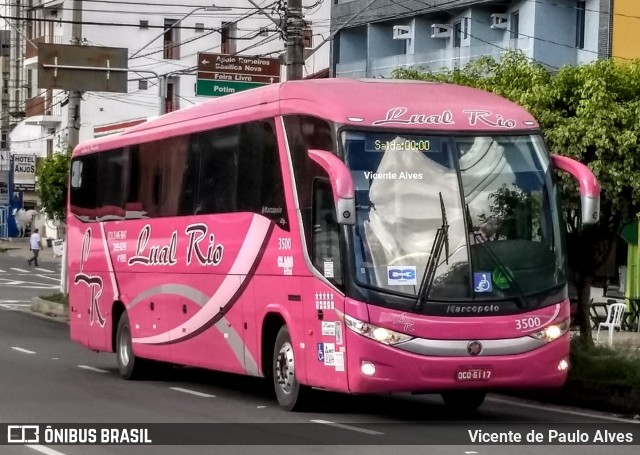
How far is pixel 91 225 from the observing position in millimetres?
22578

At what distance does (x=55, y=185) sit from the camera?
5691 centimetres

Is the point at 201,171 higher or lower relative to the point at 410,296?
higher

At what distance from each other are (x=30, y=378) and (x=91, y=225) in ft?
11.3

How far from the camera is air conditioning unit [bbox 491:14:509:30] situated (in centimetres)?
4134

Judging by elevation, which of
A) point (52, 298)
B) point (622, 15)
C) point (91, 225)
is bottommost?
point (52, 298)

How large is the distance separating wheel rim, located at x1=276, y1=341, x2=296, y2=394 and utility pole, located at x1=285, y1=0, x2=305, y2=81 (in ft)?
33.8

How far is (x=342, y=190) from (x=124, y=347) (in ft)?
27.1

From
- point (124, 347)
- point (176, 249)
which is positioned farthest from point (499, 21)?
point (176, 249)

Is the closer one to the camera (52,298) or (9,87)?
(52,298)

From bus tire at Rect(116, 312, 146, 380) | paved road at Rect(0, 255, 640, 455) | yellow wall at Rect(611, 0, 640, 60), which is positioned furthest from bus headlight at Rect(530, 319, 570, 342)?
yellow wall at Rect(611, 0, 640, 60)

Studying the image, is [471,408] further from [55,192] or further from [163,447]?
[55,192]

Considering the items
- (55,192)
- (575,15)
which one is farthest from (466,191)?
(55,192)

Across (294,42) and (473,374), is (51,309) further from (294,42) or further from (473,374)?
(473,374)

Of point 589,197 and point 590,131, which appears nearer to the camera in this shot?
point 589,197
